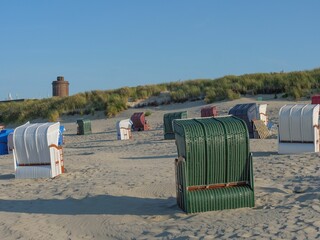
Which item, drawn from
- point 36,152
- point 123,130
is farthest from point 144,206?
point 123,130

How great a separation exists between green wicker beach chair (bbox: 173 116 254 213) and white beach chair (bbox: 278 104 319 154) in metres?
6.22

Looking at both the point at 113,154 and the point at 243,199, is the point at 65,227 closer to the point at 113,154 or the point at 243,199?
the point at 243,199

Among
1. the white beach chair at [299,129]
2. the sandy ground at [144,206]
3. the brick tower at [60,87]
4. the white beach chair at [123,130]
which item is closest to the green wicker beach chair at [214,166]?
the sandy ground at [144,206]

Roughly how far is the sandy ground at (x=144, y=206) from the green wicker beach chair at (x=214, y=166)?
0.19m

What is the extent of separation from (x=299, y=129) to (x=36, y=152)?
672 cm

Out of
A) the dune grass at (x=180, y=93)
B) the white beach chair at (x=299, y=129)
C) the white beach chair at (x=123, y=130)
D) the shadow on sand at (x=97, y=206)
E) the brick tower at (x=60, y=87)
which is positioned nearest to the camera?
the shadow on sand at (x=97, y=206)

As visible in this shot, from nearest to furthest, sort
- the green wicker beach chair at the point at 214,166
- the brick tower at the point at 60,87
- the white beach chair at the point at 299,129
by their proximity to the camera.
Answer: the green wicker beach chair at the point at 214,166 → the white beach chair at the point at 299,129 → the brick tower at the point at 60,87

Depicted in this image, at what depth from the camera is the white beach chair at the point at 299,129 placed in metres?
13.5

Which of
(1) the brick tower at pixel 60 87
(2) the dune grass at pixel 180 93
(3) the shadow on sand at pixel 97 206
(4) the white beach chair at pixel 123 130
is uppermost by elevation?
(1) the brick tower at pixel 60 87

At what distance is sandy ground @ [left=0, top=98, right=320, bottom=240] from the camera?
21.6ft

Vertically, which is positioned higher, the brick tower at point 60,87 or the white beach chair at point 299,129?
the brick tower at point 60,87

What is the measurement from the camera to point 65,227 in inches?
298

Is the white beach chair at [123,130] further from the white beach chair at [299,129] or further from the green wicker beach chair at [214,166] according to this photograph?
the green wicker beach chair at [214,166]

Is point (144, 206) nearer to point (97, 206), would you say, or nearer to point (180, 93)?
point (97, 206)
